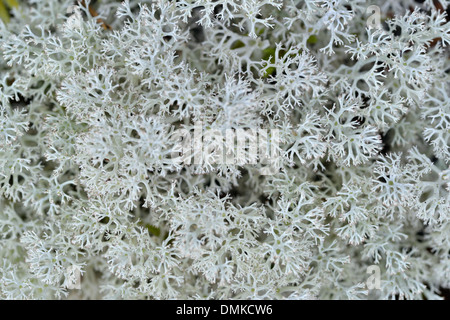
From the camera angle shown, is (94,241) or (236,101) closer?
(236,101)

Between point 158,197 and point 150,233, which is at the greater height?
point 158,197

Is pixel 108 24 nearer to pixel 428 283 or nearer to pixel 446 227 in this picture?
pixel 446 227

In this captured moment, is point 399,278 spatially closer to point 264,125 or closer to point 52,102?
point 264,125

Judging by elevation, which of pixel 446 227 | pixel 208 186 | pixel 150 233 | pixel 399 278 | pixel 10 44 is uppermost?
pixel 10 44

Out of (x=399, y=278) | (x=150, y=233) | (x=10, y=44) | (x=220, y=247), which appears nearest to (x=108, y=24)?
(x=10, y=44)

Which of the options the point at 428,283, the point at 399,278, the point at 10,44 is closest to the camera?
the point at 10,44

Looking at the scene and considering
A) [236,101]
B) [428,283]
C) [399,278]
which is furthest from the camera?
[428,283]

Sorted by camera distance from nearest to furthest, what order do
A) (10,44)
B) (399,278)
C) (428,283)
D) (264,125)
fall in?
1. (264,125)
2. (10,44)
3. (399,278)
4. (428,283)

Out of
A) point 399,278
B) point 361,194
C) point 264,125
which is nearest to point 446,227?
point 399,278
